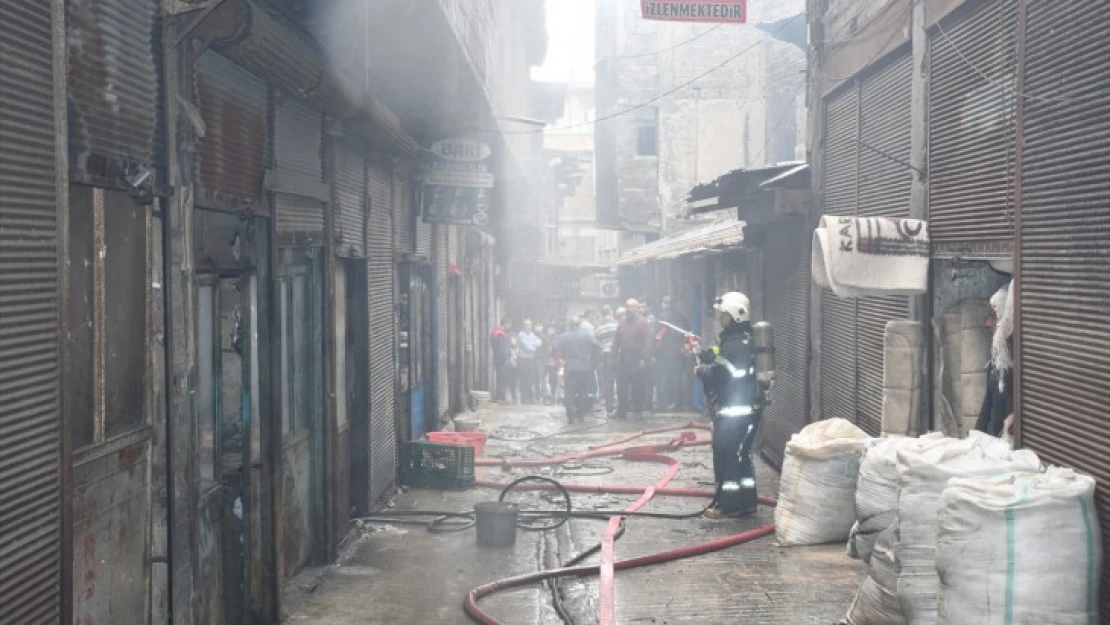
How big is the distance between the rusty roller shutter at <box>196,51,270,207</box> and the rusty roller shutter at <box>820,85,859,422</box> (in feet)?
20.5

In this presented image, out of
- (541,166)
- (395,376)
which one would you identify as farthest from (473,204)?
(541,166)

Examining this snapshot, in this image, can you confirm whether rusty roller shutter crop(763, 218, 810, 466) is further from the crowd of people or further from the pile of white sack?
the pile of white sack

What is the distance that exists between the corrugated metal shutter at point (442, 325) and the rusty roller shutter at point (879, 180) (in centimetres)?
668

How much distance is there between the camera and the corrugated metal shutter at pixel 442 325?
15570 millimetres

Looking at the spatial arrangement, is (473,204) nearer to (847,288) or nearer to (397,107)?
(397,107)

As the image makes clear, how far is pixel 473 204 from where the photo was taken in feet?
44.3

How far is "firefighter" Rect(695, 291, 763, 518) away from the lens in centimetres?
1062

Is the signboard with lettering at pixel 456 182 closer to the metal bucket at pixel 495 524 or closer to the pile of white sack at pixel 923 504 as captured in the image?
the metal bucket at pixel 495 524

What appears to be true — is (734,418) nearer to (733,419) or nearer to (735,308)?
(733,419)

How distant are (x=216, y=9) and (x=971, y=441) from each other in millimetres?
4827

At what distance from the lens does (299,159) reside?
839 centimetres

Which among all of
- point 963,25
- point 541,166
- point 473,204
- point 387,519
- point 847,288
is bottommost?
point 387,519

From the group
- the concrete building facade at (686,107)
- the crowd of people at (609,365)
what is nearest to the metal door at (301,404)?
the crowd of people at (609,365)

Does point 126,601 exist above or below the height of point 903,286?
below
